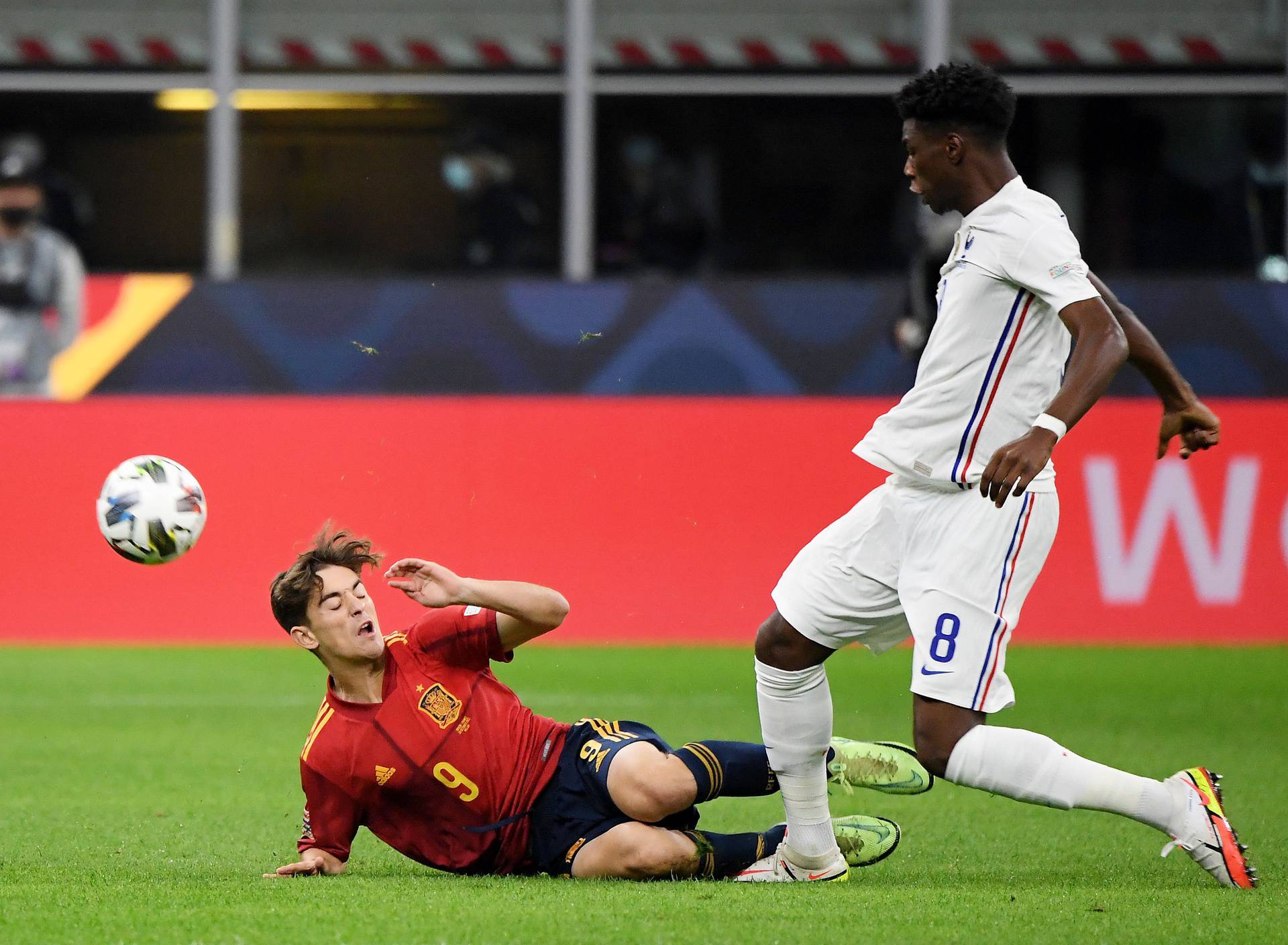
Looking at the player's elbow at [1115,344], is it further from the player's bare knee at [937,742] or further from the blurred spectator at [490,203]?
the blurred spectator at [490,203]

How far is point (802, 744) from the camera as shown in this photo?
4.99 metres

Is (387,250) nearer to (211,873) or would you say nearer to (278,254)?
(278,254)

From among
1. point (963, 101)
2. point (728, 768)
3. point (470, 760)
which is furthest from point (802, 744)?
point (963, 101)

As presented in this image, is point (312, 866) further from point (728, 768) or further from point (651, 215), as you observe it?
point (651, 215)

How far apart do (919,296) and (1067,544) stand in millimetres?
1853

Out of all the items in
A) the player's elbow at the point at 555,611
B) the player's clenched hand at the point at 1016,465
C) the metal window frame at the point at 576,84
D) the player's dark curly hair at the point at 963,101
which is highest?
the metal window frame at the point at 576,84

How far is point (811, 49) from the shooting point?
14922mm

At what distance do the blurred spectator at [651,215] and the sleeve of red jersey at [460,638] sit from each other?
31.0 ft

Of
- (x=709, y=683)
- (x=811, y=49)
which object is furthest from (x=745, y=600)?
(x=811, y=49)

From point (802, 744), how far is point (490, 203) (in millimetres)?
10110

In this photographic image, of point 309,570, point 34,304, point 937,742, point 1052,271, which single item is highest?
point 34,304

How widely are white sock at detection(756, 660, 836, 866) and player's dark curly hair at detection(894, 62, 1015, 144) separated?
1374mm

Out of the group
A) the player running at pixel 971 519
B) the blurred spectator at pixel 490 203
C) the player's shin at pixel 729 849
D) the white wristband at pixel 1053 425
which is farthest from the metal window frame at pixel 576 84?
the white wristband at pixel 1053 425

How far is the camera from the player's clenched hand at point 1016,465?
4.41 meters
